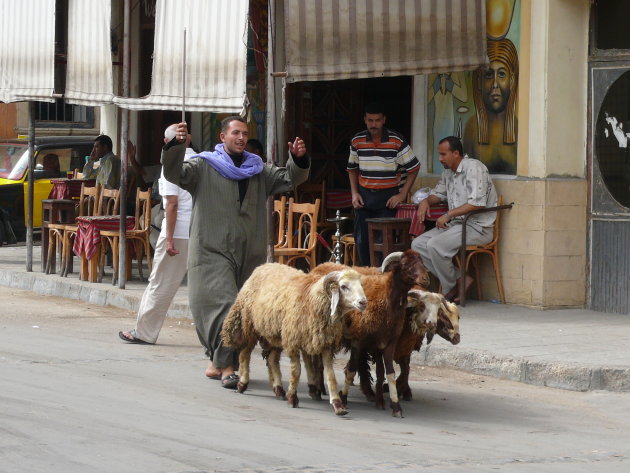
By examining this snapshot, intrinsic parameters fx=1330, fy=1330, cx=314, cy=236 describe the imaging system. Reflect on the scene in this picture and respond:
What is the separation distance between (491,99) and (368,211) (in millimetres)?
1674

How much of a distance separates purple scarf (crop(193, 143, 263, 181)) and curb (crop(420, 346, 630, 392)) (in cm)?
217

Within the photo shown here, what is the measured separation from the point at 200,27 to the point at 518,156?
11.0ft

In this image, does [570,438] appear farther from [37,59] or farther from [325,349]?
[37,59]

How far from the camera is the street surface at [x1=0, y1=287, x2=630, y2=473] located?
22.6 feet

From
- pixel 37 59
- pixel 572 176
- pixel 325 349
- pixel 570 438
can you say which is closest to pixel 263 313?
pixel 325 349

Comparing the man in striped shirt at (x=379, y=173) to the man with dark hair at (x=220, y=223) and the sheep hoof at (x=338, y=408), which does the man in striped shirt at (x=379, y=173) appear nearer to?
the man with dark hair at (x=220, y=223)

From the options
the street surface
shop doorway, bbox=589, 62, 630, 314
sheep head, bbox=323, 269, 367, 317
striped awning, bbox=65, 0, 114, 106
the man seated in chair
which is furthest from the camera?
striped awning, bbox=65, 0, 114, 106

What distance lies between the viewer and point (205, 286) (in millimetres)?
9586

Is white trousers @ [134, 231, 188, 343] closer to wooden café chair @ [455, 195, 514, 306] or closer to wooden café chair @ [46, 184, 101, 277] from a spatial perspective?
wooden café chair @ [455, 195, 514, 306]

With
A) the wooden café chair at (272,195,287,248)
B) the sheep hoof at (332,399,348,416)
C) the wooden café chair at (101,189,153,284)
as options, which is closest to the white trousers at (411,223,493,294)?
the wooden café chair at (272,195,287,248)

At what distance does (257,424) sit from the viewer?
7.95 metres

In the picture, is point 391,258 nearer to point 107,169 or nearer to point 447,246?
point 447,246

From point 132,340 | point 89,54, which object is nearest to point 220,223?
point 132,340

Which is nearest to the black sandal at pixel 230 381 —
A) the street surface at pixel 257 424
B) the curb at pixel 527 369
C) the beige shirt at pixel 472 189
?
the street surface at pixel 257 424
